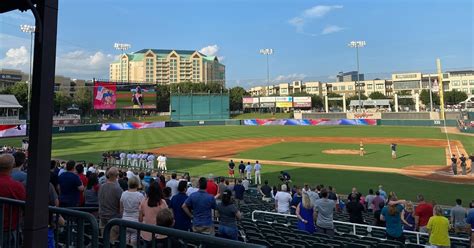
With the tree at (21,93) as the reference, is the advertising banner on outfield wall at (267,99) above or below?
above

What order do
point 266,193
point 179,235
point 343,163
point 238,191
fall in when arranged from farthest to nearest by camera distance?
1. point 343,163
2. point 266,193
3. point 238,191
4. point 179,235

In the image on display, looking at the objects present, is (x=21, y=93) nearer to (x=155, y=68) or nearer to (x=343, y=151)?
(x=343, y=151)

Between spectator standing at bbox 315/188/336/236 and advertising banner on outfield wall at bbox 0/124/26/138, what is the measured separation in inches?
2349

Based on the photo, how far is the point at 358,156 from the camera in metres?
34.8

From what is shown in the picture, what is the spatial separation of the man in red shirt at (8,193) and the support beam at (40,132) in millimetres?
1625

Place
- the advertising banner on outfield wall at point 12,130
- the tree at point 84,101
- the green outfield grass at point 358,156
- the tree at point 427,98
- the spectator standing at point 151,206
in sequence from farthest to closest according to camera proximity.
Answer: the tree at point 427,98
the tree at point 84,101
the advertising banner on outfield wall at point 12,130
the green outfield grass at point 358,156
the spectator standing at point 151,206

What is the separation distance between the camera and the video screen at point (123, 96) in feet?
229

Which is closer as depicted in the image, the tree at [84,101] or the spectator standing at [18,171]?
the spectator standing at [18,171]

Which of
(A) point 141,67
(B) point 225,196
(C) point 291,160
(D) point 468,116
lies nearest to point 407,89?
(D) point 468,116

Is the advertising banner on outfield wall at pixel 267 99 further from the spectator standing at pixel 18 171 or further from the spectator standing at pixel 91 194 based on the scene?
the spectator standing at pixel 18 171

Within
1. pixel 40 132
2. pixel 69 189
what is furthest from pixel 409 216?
pixel 40 132

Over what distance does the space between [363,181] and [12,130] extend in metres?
55.5

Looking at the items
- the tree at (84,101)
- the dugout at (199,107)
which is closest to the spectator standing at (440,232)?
the dugout at (199,107)

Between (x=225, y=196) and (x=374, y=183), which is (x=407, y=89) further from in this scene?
(x=225, y=196)
